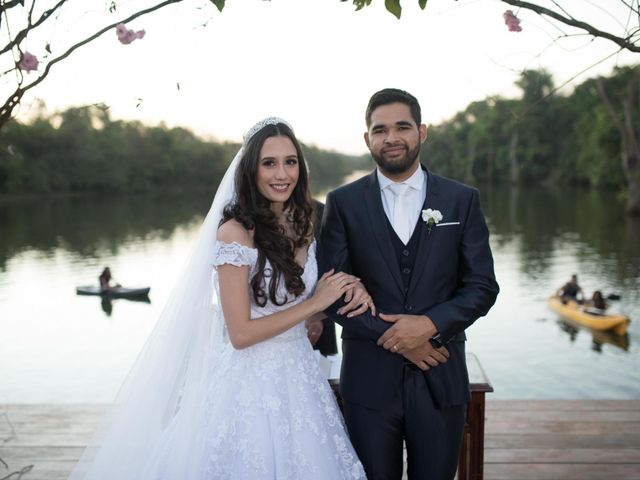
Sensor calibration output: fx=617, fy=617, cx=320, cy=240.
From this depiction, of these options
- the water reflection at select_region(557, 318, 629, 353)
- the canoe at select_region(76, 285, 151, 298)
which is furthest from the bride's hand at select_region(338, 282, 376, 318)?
the canoe at select_region(76, 285, 151, 298)

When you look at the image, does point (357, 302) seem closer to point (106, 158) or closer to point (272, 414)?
point (272, 414)

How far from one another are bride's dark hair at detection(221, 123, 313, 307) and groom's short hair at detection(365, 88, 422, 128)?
361mm

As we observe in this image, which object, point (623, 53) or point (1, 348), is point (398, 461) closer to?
point (623, 53)

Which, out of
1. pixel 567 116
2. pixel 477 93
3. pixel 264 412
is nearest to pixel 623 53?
pixel 477 93

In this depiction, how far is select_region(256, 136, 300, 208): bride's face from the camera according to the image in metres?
2.57

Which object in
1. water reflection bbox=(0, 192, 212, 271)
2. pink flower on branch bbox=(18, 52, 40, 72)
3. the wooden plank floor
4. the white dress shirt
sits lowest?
water reflection bbox=(0, 192, 212, 271)

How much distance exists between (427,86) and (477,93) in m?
3.21

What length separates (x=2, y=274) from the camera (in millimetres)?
20234

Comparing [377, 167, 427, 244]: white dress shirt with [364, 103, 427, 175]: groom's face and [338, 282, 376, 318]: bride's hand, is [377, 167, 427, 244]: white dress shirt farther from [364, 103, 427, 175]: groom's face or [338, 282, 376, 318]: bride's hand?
[338, 282, 376, 318]: bride's hand

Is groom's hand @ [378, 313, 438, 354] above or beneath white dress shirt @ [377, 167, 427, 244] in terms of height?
beneath

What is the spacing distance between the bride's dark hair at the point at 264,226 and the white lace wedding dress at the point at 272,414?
0.05m

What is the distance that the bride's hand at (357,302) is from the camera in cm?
239

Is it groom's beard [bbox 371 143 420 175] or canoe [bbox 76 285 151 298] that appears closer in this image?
groom's beard [bbox 371 143 420 175]

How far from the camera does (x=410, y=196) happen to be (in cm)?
259
